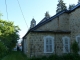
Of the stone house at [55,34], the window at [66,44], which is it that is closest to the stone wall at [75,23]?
the stone house at [55,34]

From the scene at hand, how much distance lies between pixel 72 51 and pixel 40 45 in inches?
149

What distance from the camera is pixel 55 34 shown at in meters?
23.4

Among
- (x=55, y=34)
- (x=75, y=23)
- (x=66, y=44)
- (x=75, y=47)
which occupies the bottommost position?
(x=75, y=47)

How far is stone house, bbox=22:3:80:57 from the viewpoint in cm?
2269

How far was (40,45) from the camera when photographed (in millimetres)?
22719

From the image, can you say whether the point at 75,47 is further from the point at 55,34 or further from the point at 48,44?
the point at 48,44

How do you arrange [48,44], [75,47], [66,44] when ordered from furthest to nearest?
1. [66,44]
2. [48,44]
3. [75,47]

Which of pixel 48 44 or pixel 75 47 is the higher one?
pixel 48 44

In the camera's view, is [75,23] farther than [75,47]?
Yes

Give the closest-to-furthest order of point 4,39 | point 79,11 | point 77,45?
1. point 77,45
2. point 79,11
3. point 4,39

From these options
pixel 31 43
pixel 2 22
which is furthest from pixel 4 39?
pixel 31 43

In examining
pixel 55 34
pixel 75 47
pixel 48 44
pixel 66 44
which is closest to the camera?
pixel 75 47

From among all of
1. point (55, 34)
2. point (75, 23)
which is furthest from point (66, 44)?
point (75, 23)

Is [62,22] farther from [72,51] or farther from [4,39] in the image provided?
[4,39]
